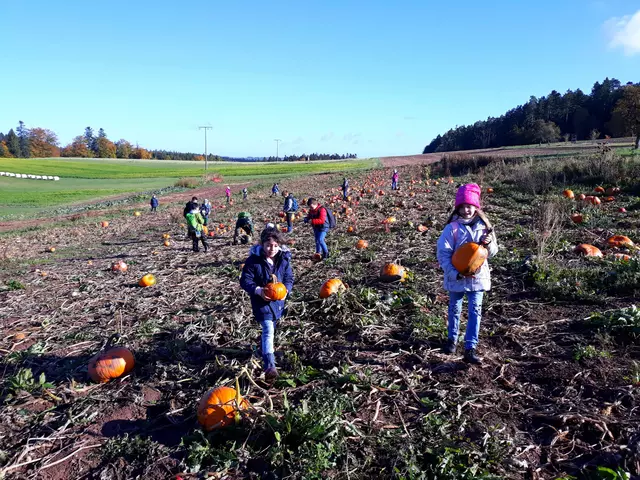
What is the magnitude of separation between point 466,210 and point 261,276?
91.2 inches

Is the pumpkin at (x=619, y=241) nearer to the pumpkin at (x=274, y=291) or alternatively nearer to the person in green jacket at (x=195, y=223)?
the pumpkin at (x=274, y=291)

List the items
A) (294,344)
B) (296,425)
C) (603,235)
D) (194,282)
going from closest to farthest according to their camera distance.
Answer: (296,425) < (294,344) < (194,282) < (603,235)

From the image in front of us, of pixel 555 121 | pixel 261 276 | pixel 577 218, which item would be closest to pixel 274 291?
pixel 261 276

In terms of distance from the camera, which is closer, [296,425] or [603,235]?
[296,425]

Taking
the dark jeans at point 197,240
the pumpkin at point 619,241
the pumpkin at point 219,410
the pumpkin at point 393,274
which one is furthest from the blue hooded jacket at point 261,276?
the dark jeans at point 197,240

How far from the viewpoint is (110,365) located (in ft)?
15.7

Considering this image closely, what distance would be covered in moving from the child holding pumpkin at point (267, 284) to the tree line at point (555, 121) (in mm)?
77710

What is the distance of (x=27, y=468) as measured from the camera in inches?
137

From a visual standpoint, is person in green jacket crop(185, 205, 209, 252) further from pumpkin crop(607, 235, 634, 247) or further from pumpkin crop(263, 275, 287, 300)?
pumpkin crop(607, 235, 634, 247)

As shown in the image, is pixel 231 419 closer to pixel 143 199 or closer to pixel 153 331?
pixel 153 331

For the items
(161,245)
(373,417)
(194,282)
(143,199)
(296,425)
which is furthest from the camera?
(143,199)

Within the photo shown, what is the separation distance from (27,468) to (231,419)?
5.65ft

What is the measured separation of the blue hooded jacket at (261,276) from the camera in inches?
176

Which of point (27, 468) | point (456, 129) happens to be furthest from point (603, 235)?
point (456, 129)
